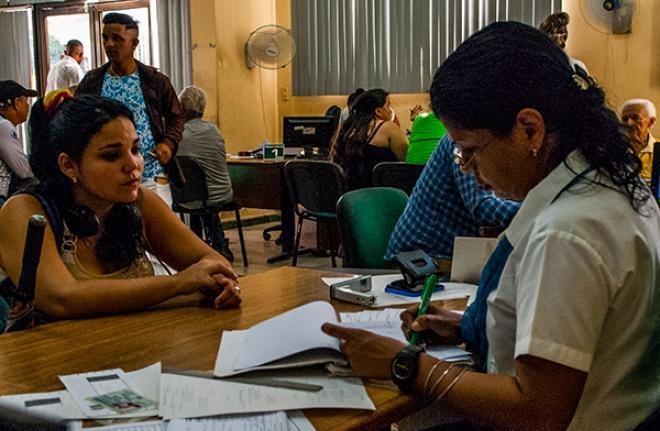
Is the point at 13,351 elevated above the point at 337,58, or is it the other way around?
the point at 337,58

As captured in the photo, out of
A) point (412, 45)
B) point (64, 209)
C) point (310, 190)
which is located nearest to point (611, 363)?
point (64, 209)

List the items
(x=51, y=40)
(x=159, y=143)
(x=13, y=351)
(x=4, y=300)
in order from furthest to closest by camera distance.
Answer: (x=51, y=40) → (x=159, y=143) → (x=4, y=300) → (x=13, y=351)

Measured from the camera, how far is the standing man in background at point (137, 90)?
3.79 meters

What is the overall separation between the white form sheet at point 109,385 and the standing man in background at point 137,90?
8.21ft

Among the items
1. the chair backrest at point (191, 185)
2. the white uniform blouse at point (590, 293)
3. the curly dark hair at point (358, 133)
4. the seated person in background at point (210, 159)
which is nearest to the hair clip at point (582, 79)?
the white uniform blouse at point (590, 293)

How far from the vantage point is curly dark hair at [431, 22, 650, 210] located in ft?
3.84

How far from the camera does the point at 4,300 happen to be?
1701 mm

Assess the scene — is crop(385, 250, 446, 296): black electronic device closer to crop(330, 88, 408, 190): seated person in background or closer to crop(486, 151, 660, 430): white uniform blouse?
crop(486, 151, 660, 430): white uniform blouse

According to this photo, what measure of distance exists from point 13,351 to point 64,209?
557 mm

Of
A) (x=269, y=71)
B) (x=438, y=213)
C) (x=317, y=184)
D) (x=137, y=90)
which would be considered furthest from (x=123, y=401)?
(x=269, y=71)

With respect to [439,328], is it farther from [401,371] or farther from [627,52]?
[627,52]

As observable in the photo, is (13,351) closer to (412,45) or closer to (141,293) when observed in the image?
(141,293)

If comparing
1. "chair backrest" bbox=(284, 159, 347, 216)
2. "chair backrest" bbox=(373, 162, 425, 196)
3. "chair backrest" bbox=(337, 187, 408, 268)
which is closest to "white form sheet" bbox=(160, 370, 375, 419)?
"chair backrest" bbox=(337, 187, 408, 268)

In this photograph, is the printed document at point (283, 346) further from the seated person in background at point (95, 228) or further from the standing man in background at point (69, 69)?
the standing man in background at point (69, 69)
